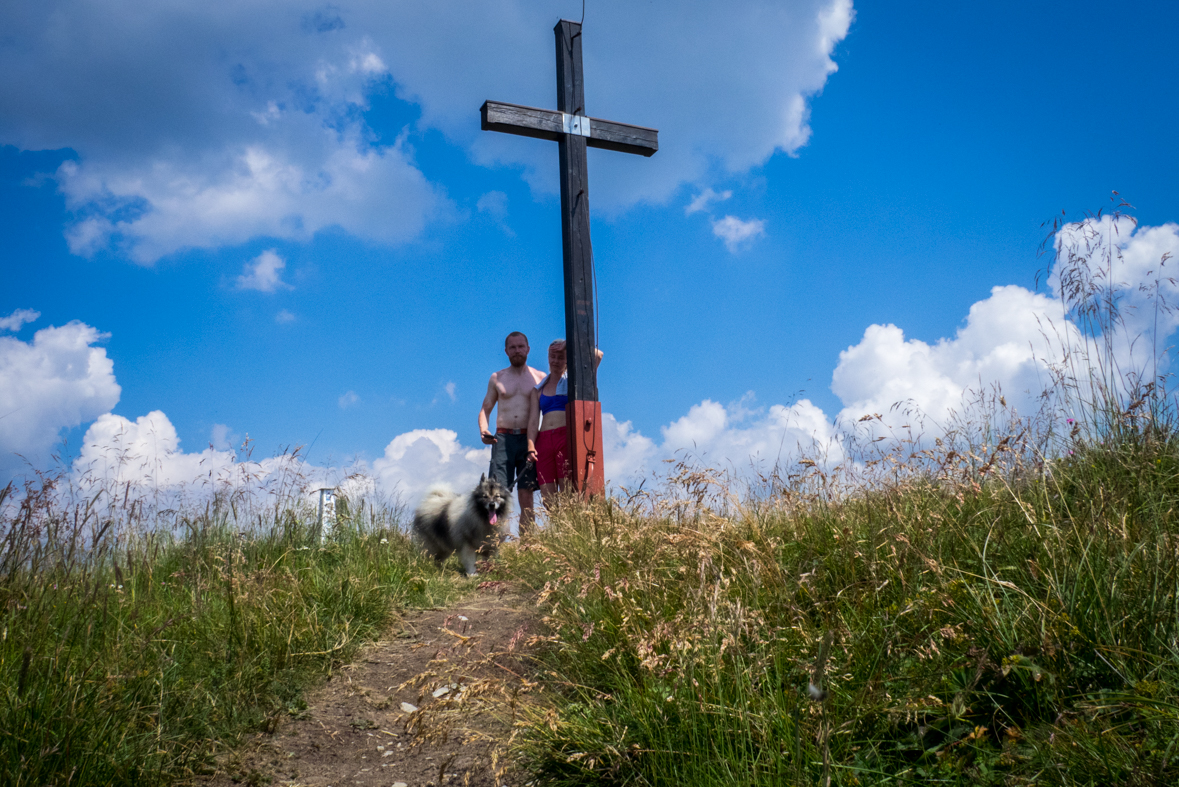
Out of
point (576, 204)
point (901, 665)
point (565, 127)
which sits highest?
point (565, 127)

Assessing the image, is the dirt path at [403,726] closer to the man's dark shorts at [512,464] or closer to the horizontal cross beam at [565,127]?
the man's dark shorts at [512,464]

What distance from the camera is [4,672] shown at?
2.79m

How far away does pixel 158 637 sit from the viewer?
3516mm

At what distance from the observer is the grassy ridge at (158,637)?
8.27 feet

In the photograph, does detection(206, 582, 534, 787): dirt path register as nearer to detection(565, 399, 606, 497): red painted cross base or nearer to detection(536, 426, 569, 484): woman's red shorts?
detection(565, 399, 606, 497): red painted cross base

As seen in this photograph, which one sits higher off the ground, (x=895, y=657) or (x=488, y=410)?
(x=488, y=410)

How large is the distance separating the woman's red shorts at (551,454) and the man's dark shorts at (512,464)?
110 mm

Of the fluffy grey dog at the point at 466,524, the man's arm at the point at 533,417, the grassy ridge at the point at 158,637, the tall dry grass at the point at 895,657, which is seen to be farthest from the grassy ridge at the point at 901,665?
the man's arm at the point at 533,417

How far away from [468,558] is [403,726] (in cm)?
361

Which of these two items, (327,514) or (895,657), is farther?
(327,514)

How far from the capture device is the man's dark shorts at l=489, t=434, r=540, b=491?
25.1ft

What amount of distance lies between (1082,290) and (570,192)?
195 inches

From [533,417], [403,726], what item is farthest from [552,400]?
[403,726]

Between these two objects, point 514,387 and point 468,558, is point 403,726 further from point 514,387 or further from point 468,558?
point 514,387
